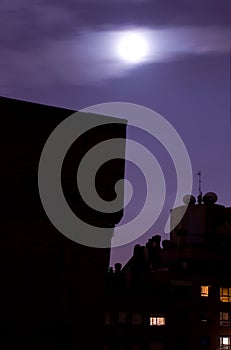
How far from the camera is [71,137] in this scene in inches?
1042

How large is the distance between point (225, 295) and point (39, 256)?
32.4m

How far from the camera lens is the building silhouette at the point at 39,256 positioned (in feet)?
82.1

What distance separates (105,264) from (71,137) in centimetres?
564

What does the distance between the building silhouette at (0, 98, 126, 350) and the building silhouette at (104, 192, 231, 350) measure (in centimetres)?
2259

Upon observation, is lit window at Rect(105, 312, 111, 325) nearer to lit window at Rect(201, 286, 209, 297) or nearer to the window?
lit window at Rect(201, 286, 209, 297)

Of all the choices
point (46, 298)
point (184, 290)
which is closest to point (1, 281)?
point (46, 298)

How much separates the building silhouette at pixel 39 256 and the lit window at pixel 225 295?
2990cm

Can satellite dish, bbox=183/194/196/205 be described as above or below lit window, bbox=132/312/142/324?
above

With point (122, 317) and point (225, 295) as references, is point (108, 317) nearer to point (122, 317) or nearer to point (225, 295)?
point (122, 317)

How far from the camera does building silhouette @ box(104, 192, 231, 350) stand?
161 ft

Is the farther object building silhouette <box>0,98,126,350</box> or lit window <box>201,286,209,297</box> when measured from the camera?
lit window <box>201,286,209,297</box>

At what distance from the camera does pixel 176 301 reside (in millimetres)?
51688

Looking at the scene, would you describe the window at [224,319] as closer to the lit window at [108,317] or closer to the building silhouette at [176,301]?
the building silhouette at [176,301]

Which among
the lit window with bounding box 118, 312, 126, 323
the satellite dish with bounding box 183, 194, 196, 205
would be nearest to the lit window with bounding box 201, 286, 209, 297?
the lit window with bounding box 118, 312, 126, 323
